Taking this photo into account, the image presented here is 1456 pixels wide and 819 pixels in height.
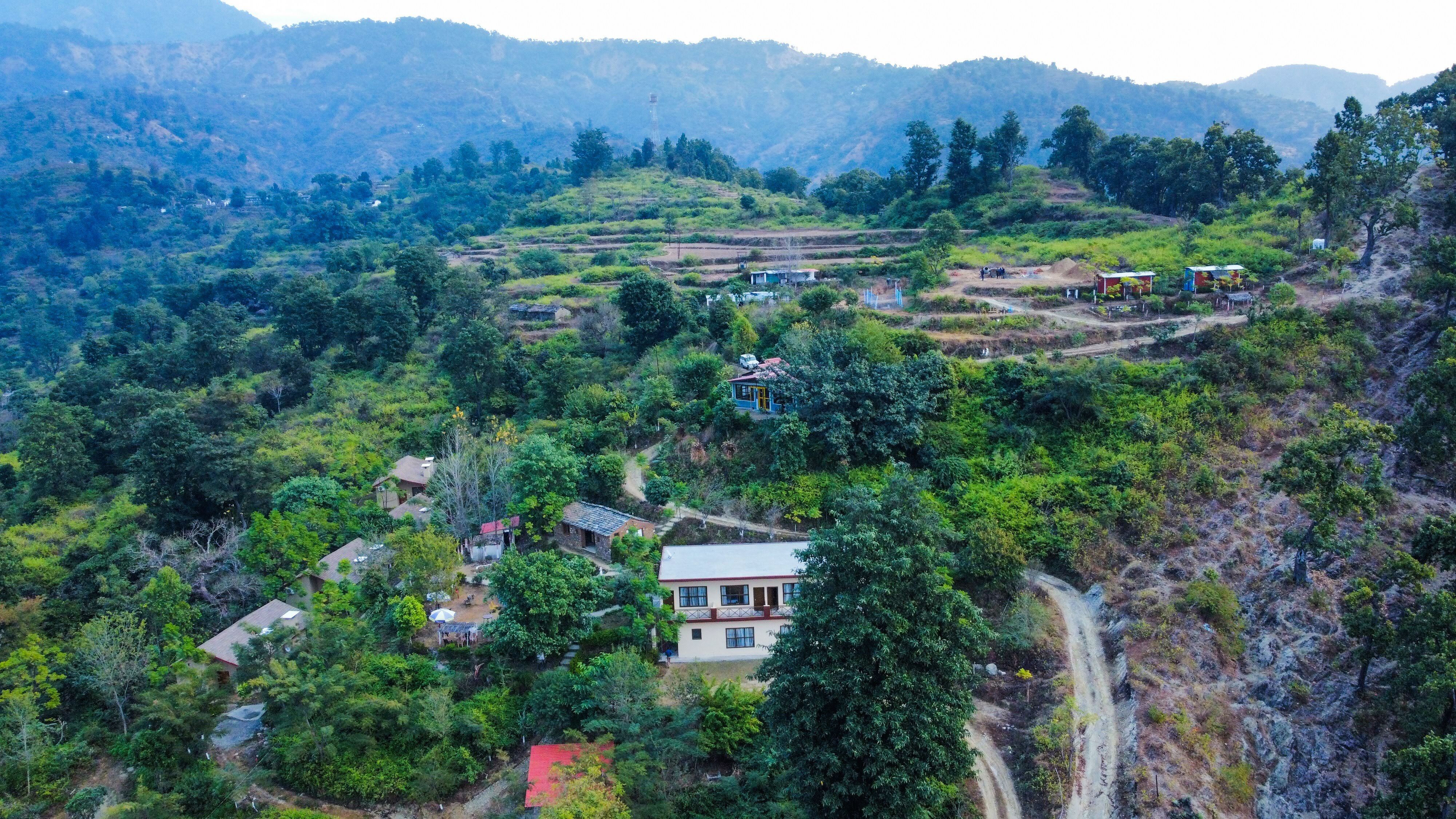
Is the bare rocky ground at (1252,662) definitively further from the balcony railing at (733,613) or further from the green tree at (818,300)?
the green tree at (818,300)

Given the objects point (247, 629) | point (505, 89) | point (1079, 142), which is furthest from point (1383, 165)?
point (505, 89)

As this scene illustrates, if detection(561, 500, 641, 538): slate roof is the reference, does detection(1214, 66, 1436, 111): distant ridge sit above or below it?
above

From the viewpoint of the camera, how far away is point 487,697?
691 inches

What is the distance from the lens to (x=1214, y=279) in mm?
27422

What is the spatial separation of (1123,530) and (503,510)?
16366 millimetres

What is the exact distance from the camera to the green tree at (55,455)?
28.8m

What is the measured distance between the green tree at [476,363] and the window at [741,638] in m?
15.1

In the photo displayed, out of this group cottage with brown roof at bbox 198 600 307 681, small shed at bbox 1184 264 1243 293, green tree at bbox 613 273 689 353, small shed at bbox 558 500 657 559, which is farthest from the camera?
green tree at bbox 613 273 689 353

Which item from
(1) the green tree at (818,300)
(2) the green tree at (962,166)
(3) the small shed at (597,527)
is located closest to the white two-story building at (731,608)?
(3) the small shed at (597,527)

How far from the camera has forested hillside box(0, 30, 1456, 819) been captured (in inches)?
560

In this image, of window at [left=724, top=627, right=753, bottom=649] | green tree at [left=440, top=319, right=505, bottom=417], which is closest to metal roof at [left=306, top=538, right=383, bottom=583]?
green tree at [left=440, top=319, right=505, bottom=417]

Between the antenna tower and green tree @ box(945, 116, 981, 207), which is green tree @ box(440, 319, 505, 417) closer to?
green tree @ box(945, 116, 981, 207)

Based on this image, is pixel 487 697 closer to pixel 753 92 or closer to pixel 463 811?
pixel 463 811

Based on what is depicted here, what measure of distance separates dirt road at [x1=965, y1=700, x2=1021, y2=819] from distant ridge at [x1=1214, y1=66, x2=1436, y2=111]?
347ft
